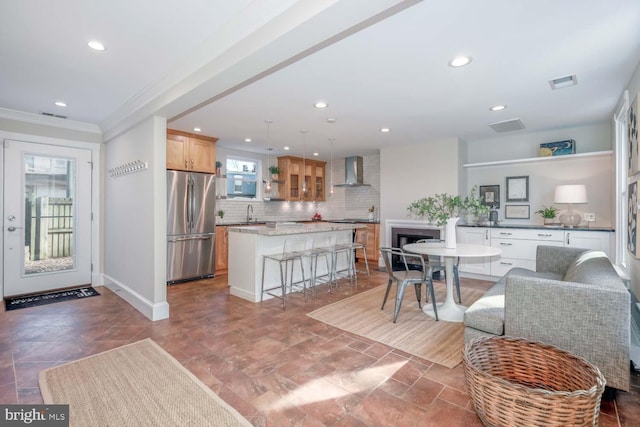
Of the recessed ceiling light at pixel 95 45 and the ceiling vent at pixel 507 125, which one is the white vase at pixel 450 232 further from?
the recessed ceiling light at pixel 95 45

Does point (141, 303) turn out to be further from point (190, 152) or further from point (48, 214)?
point (190, 152)

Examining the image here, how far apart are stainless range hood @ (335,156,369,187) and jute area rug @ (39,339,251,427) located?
5415mm

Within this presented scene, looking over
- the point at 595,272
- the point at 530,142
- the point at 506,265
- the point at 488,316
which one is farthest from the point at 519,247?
the point at 488,316

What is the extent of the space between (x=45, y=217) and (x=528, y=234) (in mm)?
6923

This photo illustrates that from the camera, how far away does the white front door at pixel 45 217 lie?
4.09m

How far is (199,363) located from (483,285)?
4.14 metres

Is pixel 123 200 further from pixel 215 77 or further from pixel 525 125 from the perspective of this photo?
pixel 525 125

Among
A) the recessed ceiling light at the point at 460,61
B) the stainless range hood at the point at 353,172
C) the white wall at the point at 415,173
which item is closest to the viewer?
the recessed ceiling light at the point at 460,61

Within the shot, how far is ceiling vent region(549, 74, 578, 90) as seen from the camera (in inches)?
118

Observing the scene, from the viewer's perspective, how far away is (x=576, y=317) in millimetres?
1927

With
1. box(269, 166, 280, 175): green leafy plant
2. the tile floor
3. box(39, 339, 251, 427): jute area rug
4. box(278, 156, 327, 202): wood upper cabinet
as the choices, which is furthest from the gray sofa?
box(269, 166, 280, 175): green leafy plant

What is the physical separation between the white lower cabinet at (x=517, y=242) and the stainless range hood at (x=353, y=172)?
8.54 ft

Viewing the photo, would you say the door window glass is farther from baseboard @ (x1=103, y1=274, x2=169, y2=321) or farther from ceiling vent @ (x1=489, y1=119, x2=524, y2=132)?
ceiling vent @ (x1=489, y1=119, x2=524, y2=132)

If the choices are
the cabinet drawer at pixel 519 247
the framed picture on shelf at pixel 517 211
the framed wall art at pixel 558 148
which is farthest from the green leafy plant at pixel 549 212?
the framed wall art at pixel 558 148
